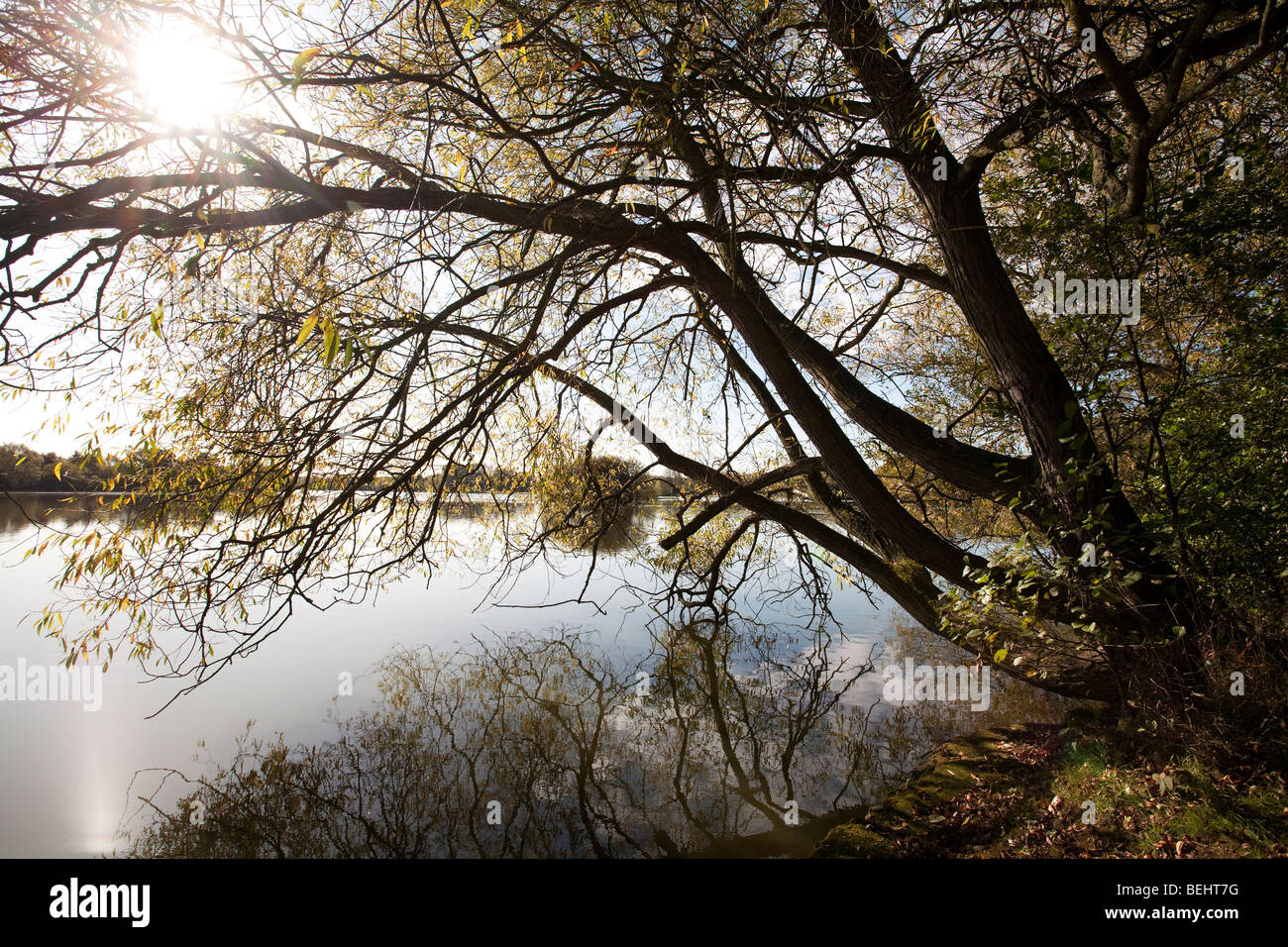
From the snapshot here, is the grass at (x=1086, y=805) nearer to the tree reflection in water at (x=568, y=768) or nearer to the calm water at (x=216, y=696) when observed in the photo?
the tree reflection in water at (x=568, y=768)

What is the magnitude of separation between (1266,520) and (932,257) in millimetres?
3081

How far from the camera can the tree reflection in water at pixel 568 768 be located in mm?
3770

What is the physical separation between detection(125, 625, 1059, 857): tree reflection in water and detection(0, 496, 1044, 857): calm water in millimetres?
293

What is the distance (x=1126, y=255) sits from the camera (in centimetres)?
389

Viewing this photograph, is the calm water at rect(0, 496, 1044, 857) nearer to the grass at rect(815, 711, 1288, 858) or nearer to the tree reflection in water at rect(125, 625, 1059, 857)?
the tree reflection in water at rect(125, 625, 1059, 857)

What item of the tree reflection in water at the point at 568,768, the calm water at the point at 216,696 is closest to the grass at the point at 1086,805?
the tree reflection in water at the point at 568,768

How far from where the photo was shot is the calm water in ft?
13.5

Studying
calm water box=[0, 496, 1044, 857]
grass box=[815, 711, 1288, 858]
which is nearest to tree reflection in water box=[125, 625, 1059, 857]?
calm water box=[0, 496, 1044, 857]

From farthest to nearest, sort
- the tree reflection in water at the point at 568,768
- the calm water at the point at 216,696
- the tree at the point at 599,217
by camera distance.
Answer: the calm water at the point at 216,696
the tree reflection in water at the point at 568,768
the tree at the point at 599,217

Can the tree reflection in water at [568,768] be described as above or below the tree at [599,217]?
below

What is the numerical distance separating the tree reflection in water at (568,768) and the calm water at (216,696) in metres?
0.29
